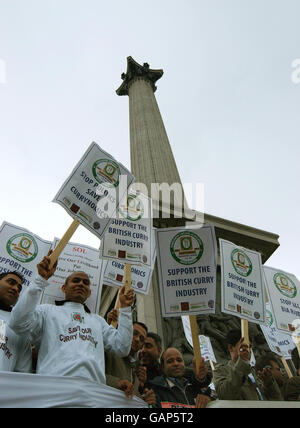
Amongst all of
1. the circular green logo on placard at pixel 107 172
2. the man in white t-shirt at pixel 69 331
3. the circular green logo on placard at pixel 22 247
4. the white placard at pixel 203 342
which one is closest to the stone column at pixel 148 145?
the white placard at pixel 203 342

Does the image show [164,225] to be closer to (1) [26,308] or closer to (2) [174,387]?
(2) [174,387]

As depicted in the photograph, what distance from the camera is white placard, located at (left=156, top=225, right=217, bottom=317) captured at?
233 inches

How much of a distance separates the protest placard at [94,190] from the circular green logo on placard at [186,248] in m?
0.94

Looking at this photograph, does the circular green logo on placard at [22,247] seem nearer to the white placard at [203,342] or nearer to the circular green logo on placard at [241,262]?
the circular green logo on placard at [241,262]

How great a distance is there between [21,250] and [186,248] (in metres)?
2.29

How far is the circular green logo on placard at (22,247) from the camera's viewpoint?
6.36 meters

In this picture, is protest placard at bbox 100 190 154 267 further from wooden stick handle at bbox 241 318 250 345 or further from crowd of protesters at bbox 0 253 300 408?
wooden stick handle at bbox 241 318 250 345

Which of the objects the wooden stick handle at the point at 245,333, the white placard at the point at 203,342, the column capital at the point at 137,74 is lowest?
the wooden stick handle at the point at 245,333

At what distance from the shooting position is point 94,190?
595 cm

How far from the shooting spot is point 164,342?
842 centimetres
